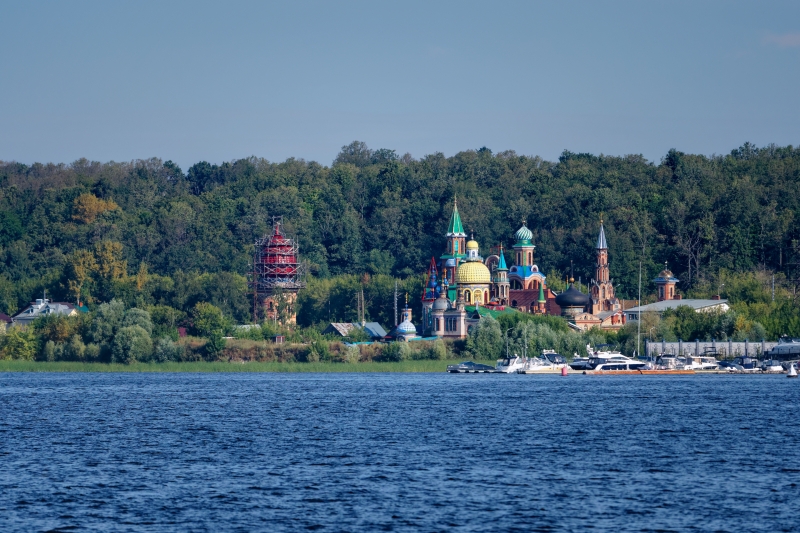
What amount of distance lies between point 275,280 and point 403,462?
127 meters

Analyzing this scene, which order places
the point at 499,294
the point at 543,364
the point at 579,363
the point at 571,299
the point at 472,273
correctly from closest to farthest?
the point at 543,364
the point at 579,363
the point at 571,299
the point at 472,273
the point at 499,294

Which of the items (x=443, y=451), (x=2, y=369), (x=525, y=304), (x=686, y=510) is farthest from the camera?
(x=525, y=304)

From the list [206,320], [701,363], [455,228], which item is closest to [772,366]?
[701,363]

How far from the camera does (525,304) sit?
562ft

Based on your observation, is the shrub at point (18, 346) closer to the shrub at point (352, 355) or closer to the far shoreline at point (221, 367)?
the far shoreline at point (221, 367)

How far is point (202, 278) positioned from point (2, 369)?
166 feet

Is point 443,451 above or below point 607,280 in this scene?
below

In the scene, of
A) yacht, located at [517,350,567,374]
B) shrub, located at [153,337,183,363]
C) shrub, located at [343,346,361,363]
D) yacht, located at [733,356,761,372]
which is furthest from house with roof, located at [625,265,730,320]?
shrub, located at [153,337,183,363]

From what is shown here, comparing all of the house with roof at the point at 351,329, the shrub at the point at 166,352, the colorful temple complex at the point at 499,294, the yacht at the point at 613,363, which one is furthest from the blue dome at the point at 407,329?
the shrub at the point at 166,352

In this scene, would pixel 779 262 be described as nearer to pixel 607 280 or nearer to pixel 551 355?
pixel 607 280

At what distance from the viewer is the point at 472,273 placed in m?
166

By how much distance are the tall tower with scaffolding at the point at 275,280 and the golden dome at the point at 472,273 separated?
23871mm

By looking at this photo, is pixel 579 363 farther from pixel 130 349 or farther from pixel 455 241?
pixel 455 241

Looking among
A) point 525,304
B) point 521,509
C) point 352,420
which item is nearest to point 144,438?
point 352,420
